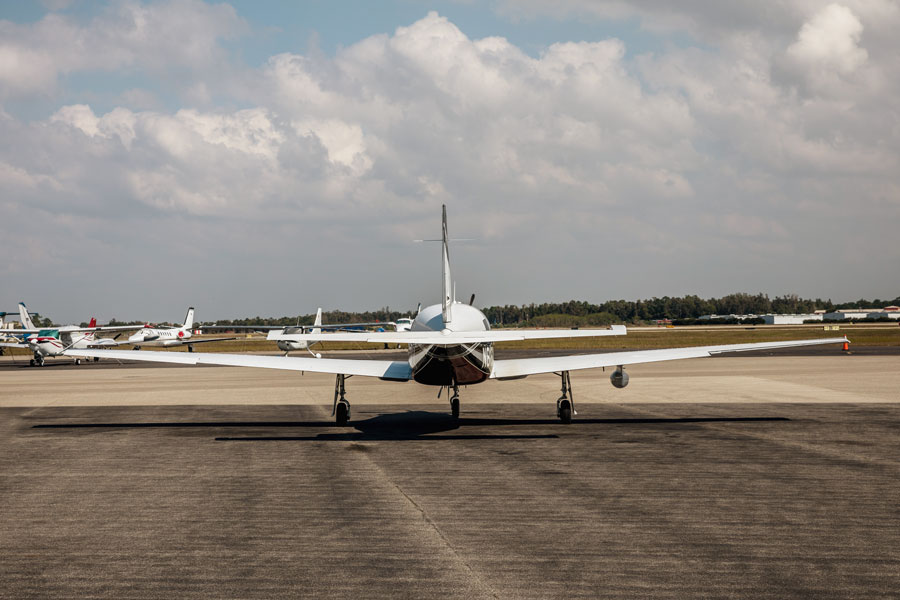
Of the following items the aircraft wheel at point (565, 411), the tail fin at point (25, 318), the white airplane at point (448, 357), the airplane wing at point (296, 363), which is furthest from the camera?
the tail fin at point (25, 318)

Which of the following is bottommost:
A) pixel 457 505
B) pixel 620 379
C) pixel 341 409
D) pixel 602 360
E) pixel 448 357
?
pixel 457 505

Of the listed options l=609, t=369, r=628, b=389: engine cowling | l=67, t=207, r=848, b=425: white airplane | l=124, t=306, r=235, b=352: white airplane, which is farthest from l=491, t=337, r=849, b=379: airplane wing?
l=124, t=306, r=235, b=352: white airplane

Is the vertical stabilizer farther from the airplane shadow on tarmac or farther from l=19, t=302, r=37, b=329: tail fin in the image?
l=19, t=302, r=37, b=329: tail fin

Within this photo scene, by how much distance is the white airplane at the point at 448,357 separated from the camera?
16.9 meters

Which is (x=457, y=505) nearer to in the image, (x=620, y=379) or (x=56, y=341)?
(x=620, y=379)

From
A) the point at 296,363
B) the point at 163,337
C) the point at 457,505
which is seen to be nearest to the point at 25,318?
the point at 163,337

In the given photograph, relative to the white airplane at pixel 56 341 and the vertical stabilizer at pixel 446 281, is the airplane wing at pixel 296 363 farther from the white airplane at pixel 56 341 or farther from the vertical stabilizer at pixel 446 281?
the white airplane at pixel 56 341

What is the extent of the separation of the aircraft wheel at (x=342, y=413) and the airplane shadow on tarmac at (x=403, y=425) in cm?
20

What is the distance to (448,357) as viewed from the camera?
18125 mm

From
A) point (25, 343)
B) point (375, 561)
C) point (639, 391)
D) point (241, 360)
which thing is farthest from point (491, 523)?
point (25, 343)

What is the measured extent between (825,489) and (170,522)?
9333 mm

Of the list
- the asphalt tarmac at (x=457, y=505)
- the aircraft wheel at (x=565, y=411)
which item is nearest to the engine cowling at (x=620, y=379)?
the asphalt tarmac at (x=457, y=505)

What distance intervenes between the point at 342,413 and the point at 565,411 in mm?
5945

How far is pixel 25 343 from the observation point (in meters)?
65.2
